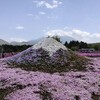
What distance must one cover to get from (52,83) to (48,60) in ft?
23.0

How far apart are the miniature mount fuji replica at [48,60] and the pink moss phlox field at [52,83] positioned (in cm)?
173

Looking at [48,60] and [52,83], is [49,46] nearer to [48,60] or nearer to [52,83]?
[48,60]

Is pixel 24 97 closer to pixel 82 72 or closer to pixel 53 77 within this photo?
pixel 53 77

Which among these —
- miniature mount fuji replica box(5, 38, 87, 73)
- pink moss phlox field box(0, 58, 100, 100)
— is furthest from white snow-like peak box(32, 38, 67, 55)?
pink moss phlox field box(0, 58, 100, 100)

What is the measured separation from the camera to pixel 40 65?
84.0 feet

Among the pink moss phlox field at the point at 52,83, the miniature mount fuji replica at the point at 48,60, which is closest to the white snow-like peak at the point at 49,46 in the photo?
the miniature mount fuji replica at the point at 48,60

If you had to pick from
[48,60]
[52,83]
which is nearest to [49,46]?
[48,60]

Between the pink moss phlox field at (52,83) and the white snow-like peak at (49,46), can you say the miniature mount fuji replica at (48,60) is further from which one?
the pink moss phlox field at (52,83)

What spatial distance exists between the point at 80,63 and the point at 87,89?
7.63 meters

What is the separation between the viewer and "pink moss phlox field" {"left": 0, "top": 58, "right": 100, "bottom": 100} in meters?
17.4

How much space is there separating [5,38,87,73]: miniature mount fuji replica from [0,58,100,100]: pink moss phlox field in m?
1.73

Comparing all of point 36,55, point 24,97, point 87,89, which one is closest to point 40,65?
point 36,55

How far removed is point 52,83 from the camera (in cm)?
1966

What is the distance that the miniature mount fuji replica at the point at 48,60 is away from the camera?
25312mm
